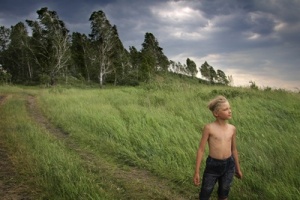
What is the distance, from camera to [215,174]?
3.21 m

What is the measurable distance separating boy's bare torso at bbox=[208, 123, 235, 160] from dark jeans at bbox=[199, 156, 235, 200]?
0.23 ft

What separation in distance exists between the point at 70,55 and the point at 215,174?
39096mm

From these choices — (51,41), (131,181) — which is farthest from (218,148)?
(51,41)

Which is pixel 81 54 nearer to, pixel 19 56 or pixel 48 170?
pixel 19 56

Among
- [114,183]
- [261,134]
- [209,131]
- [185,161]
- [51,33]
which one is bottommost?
[114,183]

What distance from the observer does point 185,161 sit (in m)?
5.17

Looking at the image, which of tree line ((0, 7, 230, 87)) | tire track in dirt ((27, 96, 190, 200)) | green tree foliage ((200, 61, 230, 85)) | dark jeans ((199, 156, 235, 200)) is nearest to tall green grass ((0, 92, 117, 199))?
tire track in dirt ((27, 96, 190, 200))

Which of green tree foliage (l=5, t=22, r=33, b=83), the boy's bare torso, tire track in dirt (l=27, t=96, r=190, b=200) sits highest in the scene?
green tree foliage (l=5, t=22, r=33, b=83)

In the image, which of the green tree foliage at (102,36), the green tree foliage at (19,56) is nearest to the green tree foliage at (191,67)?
the green tree foliage at (102,36)

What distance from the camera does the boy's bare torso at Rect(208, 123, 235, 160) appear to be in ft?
10.3

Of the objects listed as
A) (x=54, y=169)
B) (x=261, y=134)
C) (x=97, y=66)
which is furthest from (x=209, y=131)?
(x=97, y=66)

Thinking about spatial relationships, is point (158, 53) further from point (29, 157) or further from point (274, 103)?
point (29, 157)

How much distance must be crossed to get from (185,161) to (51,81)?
3618 centimetres

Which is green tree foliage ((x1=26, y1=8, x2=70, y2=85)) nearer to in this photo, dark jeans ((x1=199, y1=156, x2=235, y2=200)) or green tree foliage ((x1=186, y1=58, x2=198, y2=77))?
dark jeans ((x1=199, y1=156, x2=235, y2=200))
